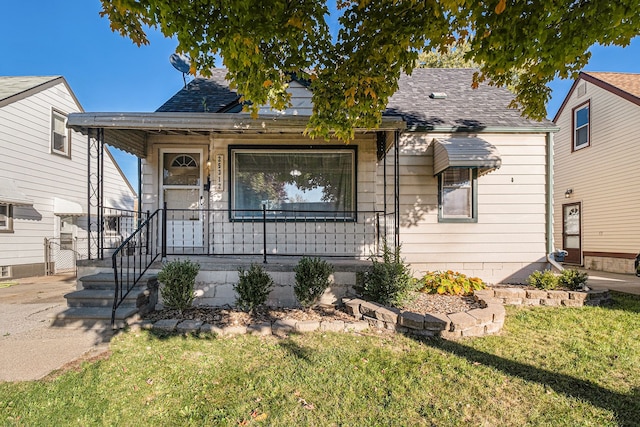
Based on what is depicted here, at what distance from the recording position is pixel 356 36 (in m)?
3.98

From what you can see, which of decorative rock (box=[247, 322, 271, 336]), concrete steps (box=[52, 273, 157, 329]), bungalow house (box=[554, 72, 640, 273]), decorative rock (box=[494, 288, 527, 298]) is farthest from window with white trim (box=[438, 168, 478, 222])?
bungalow house (box=[554, 72, 640, 273])

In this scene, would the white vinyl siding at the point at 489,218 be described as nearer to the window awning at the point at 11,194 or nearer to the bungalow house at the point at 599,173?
the bungalow house at the point at 599,173

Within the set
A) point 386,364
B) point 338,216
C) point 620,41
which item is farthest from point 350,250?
point 620,41

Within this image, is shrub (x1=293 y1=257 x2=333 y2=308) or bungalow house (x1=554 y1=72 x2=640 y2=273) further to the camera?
bungalow house (x1=554 y1=72 x2=640 y2=273)

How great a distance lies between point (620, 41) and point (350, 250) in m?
4.93

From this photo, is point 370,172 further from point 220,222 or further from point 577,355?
point 577,355

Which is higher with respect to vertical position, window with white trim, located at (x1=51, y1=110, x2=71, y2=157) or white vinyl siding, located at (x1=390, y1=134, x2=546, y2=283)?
window with white trim, located at (x1=51, y1=110, x2=71, y2=157)

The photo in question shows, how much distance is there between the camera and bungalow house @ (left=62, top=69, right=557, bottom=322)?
650 cm

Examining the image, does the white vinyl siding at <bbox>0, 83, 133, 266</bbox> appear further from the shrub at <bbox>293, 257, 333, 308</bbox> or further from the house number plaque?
the shrub at <bbox>293, 257, 333, 308</bbox>

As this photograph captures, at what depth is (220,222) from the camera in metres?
6.46

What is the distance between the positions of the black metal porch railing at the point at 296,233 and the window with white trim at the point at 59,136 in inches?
278

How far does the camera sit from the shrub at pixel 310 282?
4836 millimetres

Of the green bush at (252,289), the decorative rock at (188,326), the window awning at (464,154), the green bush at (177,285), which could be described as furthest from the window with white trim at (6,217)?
the window awning at (464,154)

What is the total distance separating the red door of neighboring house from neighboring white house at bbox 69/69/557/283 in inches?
265
